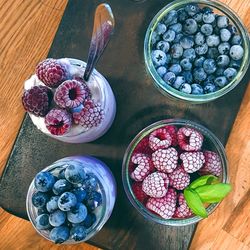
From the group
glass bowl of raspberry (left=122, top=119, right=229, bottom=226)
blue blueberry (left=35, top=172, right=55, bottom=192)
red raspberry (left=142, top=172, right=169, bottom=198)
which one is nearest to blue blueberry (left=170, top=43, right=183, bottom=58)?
glass bowl of raspberry (left=122, top=119, right=229, bottom=226)

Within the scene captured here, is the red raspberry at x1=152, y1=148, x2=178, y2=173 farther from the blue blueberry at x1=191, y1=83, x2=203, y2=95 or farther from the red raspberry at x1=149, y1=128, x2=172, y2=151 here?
the blue blueberry at x1=191, y1=83, x2=203, y2=95

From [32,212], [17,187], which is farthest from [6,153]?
[32,212]

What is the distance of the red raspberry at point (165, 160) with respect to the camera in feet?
2.70

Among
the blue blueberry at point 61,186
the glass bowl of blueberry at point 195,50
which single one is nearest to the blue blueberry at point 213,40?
the glass bowl of blueberry at point 195,50

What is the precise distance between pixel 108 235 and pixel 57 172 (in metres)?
0.20

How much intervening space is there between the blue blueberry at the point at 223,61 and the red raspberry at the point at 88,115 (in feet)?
0.85

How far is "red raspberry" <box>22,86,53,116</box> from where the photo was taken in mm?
736

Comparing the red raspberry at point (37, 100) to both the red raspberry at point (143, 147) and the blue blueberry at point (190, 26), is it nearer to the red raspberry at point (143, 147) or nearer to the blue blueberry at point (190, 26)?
the red raspberry at point (143, 147)

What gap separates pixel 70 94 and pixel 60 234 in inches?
9.0

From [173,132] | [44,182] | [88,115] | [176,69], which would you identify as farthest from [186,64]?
[44,182]

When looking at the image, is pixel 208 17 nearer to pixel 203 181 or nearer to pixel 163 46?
pixel 163 46

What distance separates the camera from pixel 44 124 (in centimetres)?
78

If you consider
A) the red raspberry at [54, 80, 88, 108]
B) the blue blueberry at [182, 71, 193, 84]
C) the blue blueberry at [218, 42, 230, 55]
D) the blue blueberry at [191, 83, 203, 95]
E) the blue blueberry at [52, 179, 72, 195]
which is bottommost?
the blue blueberry at [52, 179, 72, 195]

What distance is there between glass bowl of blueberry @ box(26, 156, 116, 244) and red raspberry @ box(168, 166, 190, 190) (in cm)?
12
